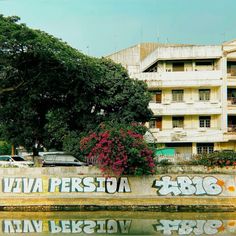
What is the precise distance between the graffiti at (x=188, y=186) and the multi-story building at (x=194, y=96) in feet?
50.3

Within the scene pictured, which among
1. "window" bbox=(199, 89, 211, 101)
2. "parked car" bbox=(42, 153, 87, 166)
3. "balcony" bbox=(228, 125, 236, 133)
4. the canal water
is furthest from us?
"window" bbox=(199, 89, 211, 101)

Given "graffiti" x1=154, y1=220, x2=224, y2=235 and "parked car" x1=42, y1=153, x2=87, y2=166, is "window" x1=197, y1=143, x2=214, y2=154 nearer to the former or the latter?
"parked car" x1=42, y1=153, x2=87, y2=166

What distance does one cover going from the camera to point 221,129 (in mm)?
43219

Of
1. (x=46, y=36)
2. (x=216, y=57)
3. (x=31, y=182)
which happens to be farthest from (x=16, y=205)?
(x=216, y=57)

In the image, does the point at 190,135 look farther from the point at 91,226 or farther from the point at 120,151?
the point at 91,226

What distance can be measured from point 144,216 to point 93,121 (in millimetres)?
9374

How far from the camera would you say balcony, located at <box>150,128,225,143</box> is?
1708 inches

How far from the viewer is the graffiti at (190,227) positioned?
21672mm

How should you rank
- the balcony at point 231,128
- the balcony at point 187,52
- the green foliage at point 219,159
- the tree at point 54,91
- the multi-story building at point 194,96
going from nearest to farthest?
the green foliage at point 219,159 < the tree at point 54,91 < the multi-story building at point 194,96 < the balcony at point 187,52 < the balcony at point 231,128

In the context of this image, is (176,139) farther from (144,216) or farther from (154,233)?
(154,233)

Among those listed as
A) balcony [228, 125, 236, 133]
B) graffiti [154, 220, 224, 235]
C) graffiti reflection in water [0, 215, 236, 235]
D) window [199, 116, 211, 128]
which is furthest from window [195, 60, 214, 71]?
graffiti [154, 220, 224, 235]

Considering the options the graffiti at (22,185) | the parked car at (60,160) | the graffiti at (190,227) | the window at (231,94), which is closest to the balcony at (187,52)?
the window at (231,94)

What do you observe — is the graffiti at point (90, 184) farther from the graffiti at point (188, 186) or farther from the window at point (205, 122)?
the window at point (205, 122)

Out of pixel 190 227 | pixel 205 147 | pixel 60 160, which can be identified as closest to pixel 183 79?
pixel 205 147
